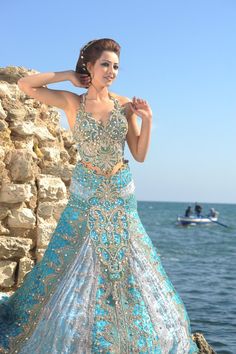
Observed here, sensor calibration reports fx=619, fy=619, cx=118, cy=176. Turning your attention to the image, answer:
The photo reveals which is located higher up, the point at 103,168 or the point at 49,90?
the point at 49,90

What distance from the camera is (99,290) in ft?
13.4

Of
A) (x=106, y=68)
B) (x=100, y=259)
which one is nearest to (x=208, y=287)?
(x=100, y=259)

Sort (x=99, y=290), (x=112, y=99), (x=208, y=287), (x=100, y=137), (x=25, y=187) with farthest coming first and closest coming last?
(x=208, y=287) → (x=25, y=187) → (x=112, y=99) → (x=100, y=137) → (x=99, y=290)

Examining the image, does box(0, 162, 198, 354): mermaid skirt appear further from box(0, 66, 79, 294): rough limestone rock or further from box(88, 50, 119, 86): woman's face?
box(0, 66, 79, 294): rough limestone rock

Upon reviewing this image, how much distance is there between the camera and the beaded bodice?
4.19 metres

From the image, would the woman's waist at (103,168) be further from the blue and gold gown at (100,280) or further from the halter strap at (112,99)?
the halter strap at (112,99)

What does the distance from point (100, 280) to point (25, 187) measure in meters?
1.68

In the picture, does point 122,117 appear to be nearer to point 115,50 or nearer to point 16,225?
point 115,50

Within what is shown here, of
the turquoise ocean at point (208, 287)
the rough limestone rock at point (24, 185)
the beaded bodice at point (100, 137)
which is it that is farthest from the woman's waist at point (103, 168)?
the turquoise ocean at point (208, 287)

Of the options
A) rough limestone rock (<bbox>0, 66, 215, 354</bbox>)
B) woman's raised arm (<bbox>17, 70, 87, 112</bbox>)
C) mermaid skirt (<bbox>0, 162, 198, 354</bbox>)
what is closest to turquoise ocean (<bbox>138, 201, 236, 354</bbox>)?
rough limestone rock (<bbox>0, 66, 215, 354</bbox>)

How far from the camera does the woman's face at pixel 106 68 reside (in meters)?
4.22

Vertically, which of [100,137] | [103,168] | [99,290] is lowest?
[99,290]

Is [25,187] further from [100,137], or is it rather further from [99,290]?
[99,290]

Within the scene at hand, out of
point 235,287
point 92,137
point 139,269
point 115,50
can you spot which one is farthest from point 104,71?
point 235,287
